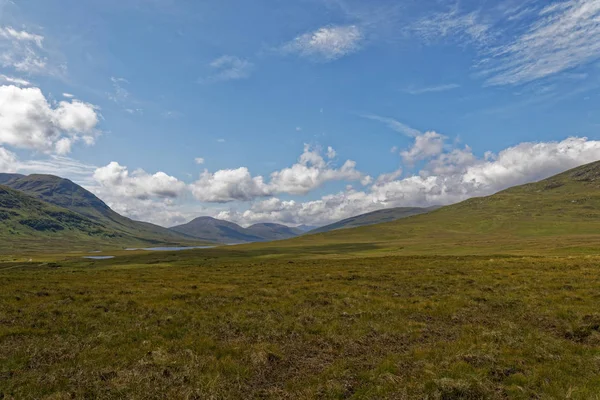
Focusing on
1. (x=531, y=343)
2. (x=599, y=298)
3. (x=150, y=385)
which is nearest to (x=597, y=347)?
(x=531, y=343)

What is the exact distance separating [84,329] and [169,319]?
4.87 meters

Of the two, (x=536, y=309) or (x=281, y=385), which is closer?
(x=281, y=385)

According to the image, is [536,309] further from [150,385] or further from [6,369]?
[6,369]

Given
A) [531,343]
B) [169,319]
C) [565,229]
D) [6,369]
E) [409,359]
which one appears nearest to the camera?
[6,369]

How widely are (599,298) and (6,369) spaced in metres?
36.9

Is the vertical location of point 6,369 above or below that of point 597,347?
above

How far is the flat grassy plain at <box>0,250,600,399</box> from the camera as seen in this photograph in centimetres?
1220

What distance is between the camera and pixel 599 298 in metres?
24.6

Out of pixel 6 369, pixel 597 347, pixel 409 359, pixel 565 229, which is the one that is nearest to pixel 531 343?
pixel 597 347

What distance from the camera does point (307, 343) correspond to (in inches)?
701

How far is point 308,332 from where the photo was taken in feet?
64.5

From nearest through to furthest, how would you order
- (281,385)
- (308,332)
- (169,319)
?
(281,385)
(308,332)
(169,319)

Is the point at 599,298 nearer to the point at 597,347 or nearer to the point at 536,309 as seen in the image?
the point at 536,309

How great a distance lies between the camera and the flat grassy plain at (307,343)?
1220cm
